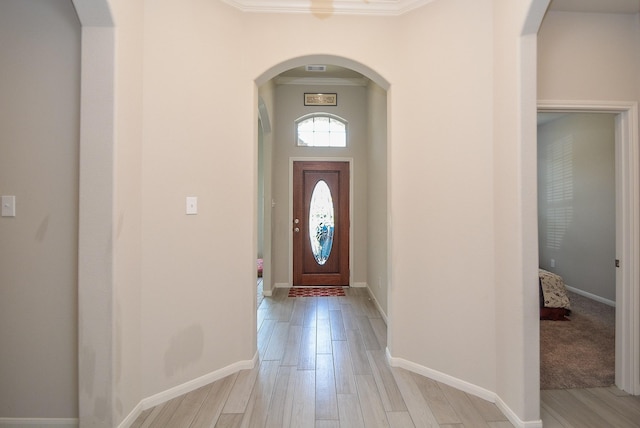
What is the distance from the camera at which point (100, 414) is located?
1.73m

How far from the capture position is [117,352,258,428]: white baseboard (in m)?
1.91

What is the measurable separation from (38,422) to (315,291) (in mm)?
3505

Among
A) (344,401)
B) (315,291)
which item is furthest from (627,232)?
(315,291)

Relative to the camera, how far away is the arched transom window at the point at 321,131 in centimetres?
530

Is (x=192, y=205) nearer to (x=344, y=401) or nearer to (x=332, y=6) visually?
(x=344, y=401)

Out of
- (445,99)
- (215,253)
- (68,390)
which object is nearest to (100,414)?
(68,390)

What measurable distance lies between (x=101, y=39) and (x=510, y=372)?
9.60 ft

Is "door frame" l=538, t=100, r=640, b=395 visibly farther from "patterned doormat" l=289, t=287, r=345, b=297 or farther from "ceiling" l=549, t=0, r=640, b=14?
"patterned doormat" l=289, t=287, r=345, b=297

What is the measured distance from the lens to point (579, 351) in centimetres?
287

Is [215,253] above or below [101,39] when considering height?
below

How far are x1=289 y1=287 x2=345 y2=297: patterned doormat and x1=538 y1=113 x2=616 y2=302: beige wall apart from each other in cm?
362

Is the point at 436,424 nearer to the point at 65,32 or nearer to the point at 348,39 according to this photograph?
the point at 348,39

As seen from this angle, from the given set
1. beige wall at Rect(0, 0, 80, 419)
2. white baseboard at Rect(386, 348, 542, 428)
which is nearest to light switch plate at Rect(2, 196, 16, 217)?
beige wall at Rect(0, 0, 80, 419)

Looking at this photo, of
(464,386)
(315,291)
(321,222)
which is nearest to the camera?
(464,386)
